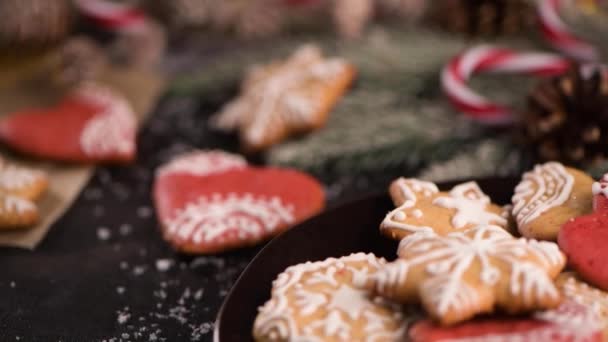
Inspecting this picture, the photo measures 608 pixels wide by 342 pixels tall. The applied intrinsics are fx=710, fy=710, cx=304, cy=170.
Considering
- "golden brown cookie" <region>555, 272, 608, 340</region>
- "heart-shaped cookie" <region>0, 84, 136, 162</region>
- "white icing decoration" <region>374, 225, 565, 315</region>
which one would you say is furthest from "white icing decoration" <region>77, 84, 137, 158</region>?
"golden brown cookie" <region>555, 272, 608, 340</region>

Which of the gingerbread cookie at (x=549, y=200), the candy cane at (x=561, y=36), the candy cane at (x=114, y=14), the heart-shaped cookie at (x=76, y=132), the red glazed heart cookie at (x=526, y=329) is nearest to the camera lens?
the red glazed heart cookie at (x=526, y=329)

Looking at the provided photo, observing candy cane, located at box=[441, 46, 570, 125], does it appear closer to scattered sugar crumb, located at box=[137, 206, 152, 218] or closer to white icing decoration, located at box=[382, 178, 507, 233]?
white icing decoration, located at box=[382, 178, 507, 233]

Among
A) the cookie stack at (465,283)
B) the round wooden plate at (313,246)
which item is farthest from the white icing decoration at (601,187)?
the round wooden plate at (313,246)

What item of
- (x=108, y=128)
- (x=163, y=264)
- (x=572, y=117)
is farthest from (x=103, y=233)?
(x=572, y=117)

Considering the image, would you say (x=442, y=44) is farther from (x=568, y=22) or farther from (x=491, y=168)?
(x=491, y=168)

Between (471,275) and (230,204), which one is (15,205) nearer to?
(230,204)

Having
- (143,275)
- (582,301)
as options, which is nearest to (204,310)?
(143,275)

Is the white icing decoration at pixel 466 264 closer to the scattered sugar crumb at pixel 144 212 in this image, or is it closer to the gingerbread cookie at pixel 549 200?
the gingerbread cookie at pixel 549 200
